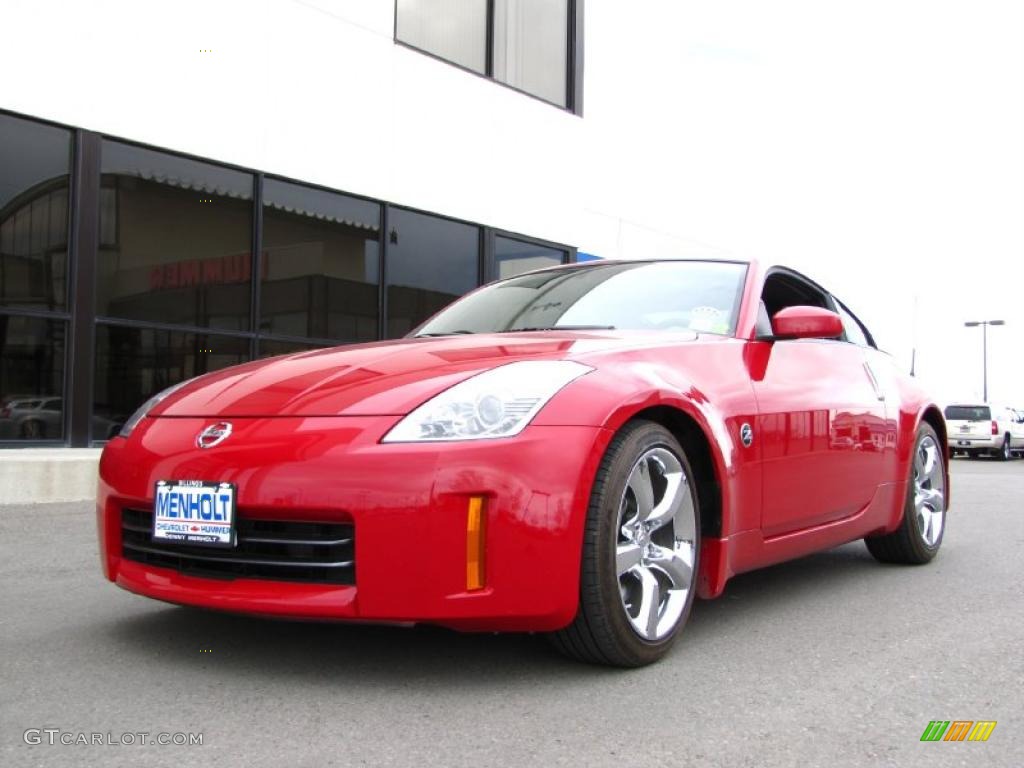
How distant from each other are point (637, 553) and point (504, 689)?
564 mm

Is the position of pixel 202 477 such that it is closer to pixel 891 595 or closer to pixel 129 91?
pixel 891 595

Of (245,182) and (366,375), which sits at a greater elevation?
(245,182)

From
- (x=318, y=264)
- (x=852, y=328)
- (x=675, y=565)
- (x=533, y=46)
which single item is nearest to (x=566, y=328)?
(x=675, y=565)

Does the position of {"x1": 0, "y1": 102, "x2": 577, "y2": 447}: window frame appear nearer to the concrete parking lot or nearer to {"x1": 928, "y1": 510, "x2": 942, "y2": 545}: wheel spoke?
the concrete parking lot

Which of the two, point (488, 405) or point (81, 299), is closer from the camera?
point (488, 405)

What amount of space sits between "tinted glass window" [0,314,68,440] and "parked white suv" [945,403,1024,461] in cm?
2445

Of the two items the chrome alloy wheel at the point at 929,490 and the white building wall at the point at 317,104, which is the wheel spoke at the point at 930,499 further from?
the white building wall at the point at 317,104

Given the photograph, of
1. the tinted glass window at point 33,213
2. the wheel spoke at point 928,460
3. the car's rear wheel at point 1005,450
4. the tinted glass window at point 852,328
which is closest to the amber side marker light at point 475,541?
the tinted glass window at point 852,328

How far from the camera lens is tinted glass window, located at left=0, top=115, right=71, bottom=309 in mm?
8727

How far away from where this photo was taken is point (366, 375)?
3.01 metres

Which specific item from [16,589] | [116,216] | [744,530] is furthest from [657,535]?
[116,216]

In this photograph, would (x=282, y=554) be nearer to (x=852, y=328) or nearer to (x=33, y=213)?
(x=852, y=328)

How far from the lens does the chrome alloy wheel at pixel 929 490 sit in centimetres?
501

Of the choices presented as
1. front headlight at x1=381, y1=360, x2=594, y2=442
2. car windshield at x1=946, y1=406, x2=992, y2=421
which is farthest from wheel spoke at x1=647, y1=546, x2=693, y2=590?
car windshield at x1=946, y1=406, x2=992, y2=421
